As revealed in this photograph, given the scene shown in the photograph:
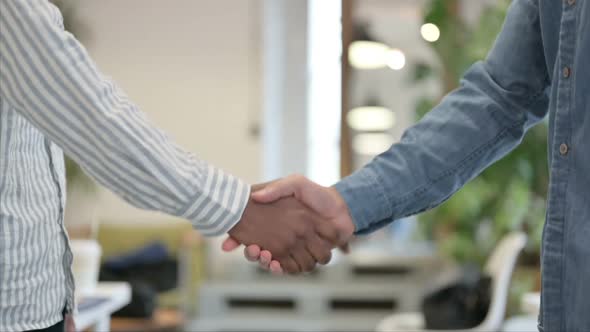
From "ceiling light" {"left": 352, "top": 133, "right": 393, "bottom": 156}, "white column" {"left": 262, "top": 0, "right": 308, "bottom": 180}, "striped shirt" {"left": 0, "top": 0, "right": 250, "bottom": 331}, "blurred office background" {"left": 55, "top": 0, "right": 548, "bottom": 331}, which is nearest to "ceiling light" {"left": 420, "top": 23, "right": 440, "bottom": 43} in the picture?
"blurred office background" {"left": 55, "top": 0, "right": 548, "bottom": 331}

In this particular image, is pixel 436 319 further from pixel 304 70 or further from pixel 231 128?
pixel 304 70

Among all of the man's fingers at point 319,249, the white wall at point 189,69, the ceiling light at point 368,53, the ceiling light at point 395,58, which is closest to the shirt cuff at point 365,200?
the man's fingers at point 319,249

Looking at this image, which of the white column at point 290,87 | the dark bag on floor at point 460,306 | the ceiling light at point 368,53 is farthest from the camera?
the white column at point 290,87

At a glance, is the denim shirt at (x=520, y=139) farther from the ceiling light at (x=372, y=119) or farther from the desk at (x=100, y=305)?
the ceiling light at (x=372, y=119)

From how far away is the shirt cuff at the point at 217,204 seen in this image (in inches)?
59.4

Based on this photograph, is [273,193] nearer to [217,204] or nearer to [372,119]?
[217,204]

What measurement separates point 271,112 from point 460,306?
14.5ft

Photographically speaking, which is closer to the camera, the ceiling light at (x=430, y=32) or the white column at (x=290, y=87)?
the ceiling light at (x=430, y=32)

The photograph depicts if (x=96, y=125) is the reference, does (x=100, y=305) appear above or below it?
below

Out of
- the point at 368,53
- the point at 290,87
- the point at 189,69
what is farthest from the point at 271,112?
the point at 368,53

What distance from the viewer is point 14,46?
1267 millimetres

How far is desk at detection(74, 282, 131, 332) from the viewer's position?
7.18 feet

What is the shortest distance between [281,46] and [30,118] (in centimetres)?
728

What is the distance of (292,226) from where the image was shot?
1881 millimetres
